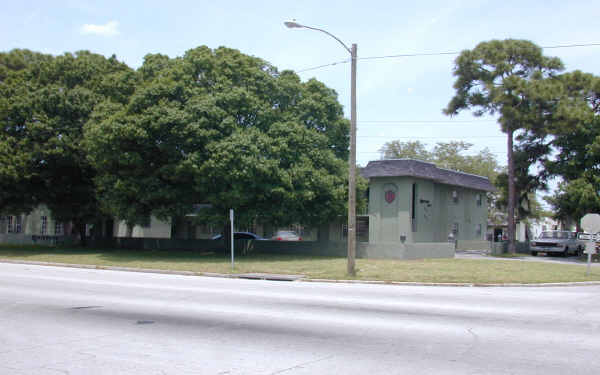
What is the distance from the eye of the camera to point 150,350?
723 cm

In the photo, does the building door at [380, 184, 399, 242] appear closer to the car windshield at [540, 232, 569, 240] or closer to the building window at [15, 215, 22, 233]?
the car windshield at [540, 232, 569, 240]

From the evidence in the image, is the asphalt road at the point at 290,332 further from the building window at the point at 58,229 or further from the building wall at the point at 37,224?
the building wall at the point at 37,224

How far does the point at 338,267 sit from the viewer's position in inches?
923

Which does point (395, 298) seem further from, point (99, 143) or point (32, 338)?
point (99, 143)

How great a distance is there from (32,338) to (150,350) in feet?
6.89

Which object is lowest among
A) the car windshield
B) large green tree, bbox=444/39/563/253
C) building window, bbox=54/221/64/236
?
building window, bbox=54/221/64/236

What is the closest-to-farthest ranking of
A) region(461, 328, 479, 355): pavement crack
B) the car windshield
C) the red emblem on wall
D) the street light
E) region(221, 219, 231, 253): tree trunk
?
1. region(461, 328, 479, 355): pavement crack
2. the street light
3. region(221, 219, 231, 253): tree trunk
4. the red emblem on wall
5. the car windshield

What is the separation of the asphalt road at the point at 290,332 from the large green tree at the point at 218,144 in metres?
11.9

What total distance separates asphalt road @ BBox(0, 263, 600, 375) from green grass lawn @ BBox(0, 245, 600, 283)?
5.45 m

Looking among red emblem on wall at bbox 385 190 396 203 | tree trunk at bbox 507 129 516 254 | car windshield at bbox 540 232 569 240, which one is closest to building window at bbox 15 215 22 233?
red emblem on wall at bbox 385 190 396 203

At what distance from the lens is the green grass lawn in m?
19.9

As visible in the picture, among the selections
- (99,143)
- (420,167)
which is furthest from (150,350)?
(420,167)

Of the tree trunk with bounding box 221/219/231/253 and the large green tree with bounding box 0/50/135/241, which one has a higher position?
the large green tree with bounding box 0/50/135/241

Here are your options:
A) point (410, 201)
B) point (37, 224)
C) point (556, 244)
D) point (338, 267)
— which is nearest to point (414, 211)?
point (410, 201)
